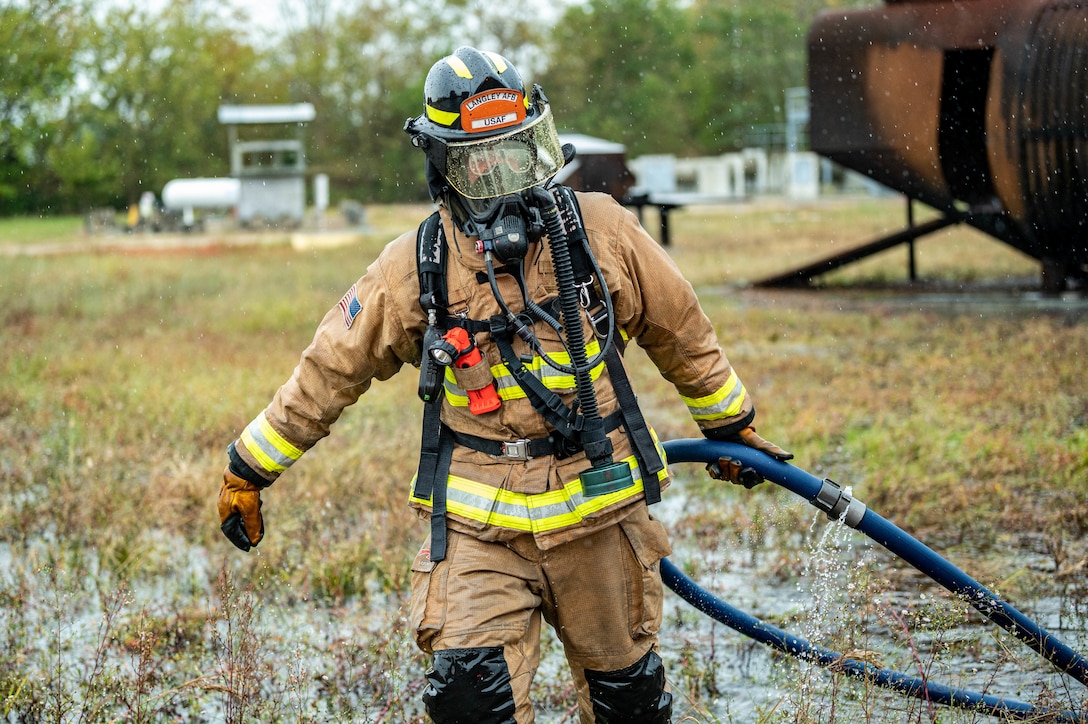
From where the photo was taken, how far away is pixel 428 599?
2.70 meters

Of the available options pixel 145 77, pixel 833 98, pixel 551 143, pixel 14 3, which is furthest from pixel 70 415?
pixel 145 77

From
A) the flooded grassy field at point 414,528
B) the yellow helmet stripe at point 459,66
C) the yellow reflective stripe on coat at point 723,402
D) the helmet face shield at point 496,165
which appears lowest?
the flooded grassy field at point 414,528

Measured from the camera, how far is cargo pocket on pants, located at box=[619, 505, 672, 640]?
2.80 m

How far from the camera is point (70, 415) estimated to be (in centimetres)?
694

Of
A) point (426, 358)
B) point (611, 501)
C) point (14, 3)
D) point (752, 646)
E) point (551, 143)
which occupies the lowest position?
point (752, 646)

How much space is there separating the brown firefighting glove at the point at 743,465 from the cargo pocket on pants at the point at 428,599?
756 millimetres

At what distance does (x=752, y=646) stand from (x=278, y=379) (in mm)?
4602

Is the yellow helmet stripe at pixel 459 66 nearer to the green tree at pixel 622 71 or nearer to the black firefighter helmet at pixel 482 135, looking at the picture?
the black firefighter helmet at pixel 482 135

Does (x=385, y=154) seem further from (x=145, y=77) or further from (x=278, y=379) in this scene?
(x=278, y=379)

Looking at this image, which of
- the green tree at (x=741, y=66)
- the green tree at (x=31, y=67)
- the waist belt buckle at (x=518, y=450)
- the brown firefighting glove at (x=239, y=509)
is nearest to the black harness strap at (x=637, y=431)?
the waist belt buckle at (x=518, y=450)

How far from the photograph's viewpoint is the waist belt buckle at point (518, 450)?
2717 millimetres

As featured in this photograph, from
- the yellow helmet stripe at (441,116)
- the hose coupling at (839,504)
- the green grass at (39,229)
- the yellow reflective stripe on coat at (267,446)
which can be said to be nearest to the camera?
the yellow helmet stripe at (441,116)

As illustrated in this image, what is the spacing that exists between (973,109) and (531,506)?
29.2ft

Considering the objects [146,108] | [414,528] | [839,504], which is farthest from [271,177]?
[839,504]
